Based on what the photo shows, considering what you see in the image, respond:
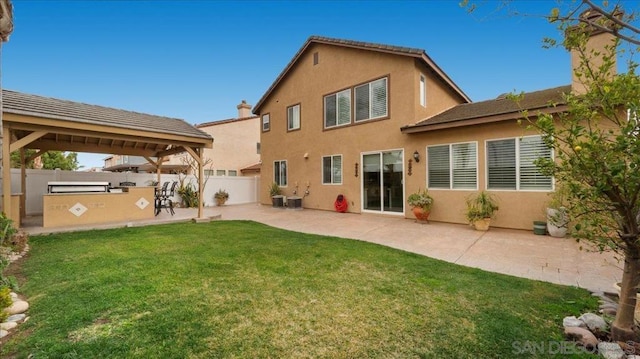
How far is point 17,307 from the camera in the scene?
3.17 metres

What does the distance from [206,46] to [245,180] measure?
25.7 ft

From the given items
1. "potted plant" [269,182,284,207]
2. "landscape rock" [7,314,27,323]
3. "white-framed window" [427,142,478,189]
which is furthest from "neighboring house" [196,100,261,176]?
"landscape rock" [7,314,27,323]

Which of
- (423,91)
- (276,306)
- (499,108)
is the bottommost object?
(276,306)

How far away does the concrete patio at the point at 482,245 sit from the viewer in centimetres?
452

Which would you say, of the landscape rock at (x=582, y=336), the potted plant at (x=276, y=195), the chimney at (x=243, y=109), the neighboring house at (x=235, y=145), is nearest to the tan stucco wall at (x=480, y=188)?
the landscape rock at (x=582, y=336)

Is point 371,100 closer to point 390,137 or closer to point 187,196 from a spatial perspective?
point 390,137

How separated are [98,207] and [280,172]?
8.74 metres

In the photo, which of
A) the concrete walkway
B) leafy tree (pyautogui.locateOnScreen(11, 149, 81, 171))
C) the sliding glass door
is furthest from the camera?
leafy tree (pyautogui.locateOnScreen(11, 149, 81, 171))

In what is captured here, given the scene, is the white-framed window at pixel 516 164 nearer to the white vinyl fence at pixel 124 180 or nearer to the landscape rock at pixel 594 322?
the landscape rock at pixel 594 322

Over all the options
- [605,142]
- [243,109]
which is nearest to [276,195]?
[243,109]

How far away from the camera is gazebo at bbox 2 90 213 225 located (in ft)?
21.3

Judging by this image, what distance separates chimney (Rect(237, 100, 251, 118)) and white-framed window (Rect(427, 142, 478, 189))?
685 inches

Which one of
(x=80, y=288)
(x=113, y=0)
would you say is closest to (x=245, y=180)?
(x=113, y=0)

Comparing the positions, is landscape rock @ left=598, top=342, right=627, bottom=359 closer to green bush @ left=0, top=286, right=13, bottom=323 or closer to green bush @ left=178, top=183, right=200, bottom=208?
green bush @ left=0, top=286, right=13, bottom=323
